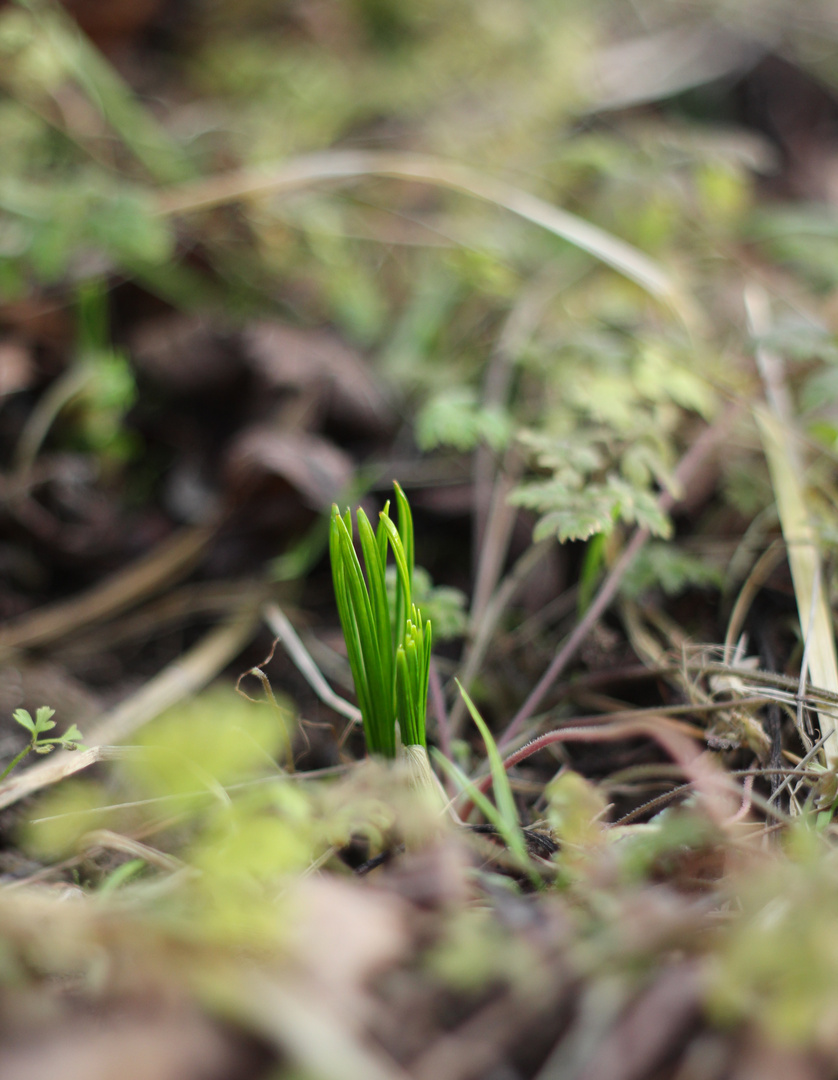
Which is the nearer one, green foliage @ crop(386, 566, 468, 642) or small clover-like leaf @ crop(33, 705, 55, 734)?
small clover-like leaf @ crop(33, 705, 55, 734)

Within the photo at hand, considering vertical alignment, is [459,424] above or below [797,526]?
above

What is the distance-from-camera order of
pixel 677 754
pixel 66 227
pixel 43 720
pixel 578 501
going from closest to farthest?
pixel 677 754
pixel 43 720
pixel 578 501
pixel 66 227

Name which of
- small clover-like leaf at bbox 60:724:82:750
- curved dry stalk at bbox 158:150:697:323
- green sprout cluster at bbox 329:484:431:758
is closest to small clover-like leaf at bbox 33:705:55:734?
small clover-like leaf at bbox 60:724:82:750

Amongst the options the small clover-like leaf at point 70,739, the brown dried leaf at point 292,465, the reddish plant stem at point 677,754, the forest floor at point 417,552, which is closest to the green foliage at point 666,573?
the forest floor at point 417,552

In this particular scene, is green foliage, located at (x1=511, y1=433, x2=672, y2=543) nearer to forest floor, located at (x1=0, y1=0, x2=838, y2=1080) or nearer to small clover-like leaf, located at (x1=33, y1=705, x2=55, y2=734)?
forest floor, located at (x1=0, y1=0, x2=838, y2=1080)

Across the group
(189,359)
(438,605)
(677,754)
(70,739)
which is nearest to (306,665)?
(438,605)

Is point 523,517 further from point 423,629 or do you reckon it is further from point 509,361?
point 423,629

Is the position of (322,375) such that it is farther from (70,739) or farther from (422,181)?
(70,739)
